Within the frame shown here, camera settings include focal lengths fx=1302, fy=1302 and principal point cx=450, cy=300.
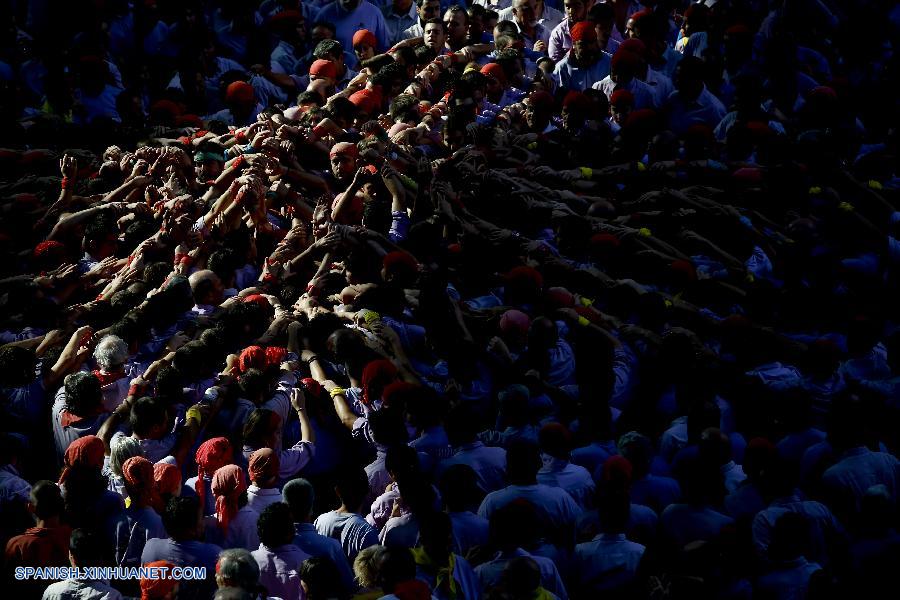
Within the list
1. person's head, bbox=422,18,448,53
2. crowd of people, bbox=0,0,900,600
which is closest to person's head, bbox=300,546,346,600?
crowd of people, bbox=0,0,900,600

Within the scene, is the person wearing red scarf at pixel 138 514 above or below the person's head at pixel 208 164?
below

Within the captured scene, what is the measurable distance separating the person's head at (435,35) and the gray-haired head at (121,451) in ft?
23.0

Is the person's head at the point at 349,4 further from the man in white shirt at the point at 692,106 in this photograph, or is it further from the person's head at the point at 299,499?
the person's head at the point at 299,499

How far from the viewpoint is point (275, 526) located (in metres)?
6.84

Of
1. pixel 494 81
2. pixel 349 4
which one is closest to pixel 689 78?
pixel 494 81

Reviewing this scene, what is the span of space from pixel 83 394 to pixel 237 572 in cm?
231

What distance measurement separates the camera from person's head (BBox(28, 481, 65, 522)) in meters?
7.04

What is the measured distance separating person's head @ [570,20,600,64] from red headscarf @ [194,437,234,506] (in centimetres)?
729

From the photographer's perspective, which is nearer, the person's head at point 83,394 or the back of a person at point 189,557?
the back of a person at point 189,557

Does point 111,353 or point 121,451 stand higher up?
point 111,353

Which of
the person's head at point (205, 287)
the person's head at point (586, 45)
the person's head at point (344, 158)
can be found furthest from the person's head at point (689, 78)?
the person's head at point (205, 287)

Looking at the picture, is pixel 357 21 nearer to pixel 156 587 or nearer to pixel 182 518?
pixel 182 518

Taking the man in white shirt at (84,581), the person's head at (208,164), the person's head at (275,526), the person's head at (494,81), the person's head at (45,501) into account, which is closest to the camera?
the man in white shirt at (84,581)

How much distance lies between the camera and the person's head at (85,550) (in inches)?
264
